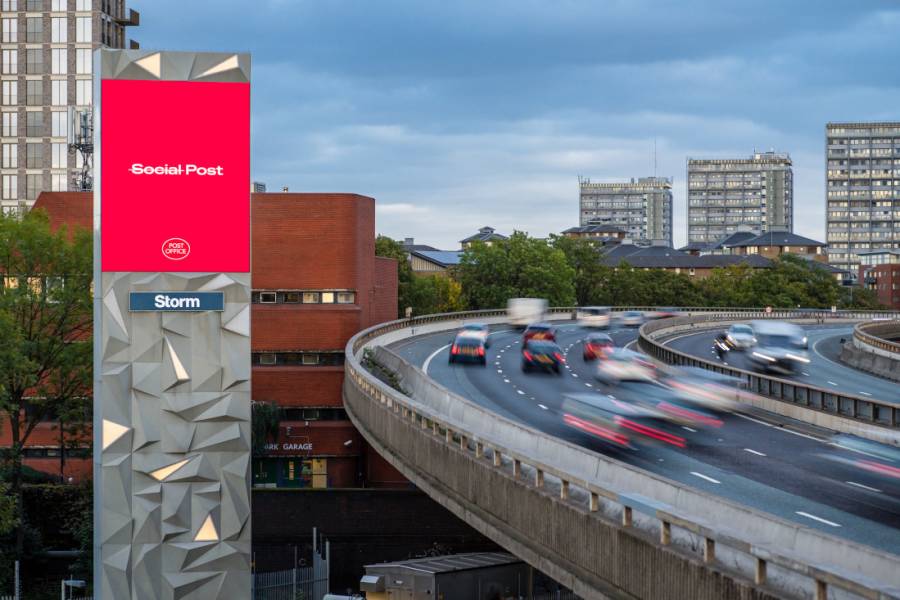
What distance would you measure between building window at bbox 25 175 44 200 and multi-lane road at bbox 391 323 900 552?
168ft

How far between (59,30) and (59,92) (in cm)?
486

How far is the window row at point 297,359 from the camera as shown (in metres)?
58.8

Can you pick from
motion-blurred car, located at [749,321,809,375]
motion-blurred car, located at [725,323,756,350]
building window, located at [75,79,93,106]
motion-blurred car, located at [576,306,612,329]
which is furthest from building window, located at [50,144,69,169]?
motion-blurred car, located at [749,321,809,375]

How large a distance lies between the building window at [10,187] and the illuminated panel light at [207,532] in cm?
7043

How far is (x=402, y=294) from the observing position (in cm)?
11381

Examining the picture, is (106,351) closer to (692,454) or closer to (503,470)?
(503,470)

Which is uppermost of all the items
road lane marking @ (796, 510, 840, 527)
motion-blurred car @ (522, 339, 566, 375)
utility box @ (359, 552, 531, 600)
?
motion-blurred car @ (522, 339, 566, 375)

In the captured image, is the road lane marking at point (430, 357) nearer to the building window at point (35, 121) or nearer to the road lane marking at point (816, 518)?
the road lane marking at point (816, 518)

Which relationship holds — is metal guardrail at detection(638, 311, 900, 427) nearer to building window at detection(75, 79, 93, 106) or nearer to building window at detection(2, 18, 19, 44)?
building window at detection(75, 79, 93, 106)

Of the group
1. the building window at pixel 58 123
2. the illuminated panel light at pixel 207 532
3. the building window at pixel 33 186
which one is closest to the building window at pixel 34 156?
the building window at pixel 33 186

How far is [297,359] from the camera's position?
58938 millimetres

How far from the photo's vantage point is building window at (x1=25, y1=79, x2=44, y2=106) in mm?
91875

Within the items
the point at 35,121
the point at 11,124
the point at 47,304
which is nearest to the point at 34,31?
the point at 35,121

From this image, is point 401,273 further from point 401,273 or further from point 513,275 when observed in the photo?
point 513,275
